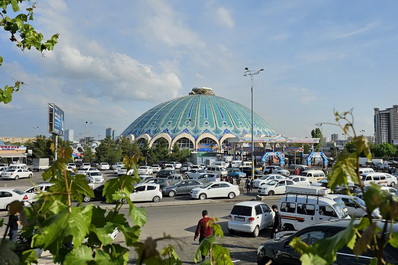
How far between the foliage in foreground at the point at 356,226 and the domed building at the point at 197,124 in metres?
81.0

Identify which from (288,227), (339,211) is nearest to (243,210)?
(288,227)

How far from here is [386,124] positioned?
12494 centimetres

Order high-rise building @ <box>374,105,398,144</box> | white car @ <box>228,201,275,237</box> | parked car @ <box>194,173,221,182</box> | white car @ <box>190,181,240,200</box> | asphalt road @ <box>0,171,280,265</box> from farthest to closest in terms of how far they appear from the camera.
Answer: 1. high-rise building @ <box>374,105,398,144</box>
2. parked car @ <box>194,173,221,182</box>
3. white car @ <box>190,181,240,200</box>
4. white car @ <box>228,201,275,237</box>
5. asphalt road @ <box>0,171,280,265</box>

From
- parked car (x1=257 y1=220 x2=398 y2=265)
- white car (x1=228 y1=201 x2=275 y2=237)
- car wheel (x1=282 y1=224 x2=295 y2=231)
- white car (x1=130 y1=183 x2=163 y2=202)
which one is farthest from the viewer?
white car (x1=130 y1=183 x2=163 y2=202)

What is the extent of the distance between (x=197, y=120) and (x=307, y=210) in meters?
81.3

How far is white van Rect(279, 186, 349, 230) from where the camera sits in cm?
1269

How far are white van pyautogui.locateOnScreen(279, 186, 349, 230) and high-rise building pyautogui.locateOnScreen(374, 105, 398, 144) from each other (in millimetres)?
126433

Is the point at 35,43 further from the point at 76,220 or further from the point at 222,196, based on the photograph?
the point at 222,196

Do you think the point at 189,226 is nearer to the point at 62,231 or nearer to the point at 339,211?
the point at 339,211

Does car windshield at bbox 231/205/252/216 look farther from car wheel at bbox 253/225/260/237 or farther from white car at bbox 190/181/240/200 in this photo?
white car at bbox 190/181/240/200

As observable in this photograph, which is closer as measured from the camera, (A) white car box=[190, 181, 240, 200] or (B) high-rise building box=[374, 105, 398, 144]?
(A) white car box=[190, 181, 240, 200]

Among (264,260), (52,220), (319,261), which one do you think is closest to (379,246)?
(319,261)

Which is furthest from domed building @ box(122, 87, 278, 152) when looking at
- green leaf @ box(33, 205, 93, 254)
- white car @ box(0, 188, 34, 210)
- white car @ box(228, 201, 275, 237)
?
green leaf @ box(33, 205, 93, 254)

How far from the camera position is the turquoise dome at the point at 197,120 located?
9162 cm
